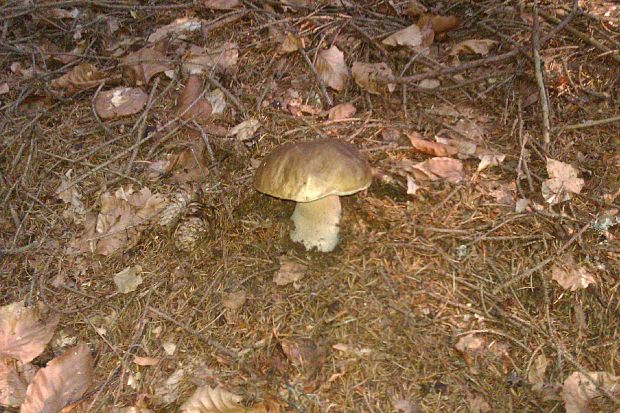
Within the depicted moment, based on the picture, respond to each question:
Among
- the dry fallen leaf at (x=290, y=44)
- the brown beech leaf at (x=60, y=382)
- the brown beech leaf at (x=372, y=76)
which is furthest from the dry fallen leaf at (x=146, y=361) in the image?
the dry fallen leaf at (x=290, y=44)

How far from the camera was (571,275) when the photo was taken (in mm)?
1996

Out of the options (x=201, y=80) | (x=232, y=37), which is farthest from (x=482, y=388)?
(x=232, y=37)

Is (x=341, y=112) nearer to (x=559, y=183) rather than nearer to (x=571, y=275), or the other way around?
(x=559, y=183)

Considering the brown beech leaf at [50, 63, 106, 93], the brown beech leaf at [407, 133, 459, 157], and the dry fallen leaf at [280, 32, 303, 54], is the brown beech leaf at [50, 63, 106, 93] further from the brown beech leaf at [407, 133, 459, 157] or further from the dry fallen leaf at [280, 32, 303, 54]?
the brown beech leaf at [407, 133, 459, 157]

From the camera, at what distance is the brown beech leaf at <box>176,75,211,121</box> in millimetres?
2887

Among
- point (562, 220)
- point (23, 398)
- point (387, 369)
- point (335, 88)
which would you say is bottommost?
point (23, 398)

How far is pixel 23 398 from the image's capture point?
1.98 meters

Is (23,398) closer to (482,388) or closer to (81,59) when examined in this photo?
(482,388)

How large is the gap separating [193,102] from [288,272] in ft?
4.47

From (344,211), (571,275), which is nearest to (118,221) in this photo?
(344,211)

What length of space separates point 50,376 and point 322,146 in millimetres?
1557

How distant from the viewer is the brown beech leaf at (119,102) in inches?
115

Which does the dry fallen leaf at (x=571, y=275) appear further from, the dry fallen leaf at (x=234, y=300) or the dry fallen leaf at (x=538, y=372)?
the dry fallen leaf at (x=234, y=300)

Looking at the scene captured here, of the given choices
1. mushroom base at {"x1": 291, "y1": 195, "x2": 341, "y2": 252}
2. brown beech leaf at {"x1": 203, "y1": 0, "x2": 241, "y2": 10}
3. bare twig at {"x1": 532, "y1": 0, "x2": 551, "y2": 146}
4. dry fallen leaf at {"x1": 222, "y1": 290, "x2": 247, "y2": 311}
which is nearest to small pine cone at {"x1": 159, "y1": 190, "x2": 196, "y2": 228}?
dry fallen leaf at {"x1": 222, "y1": 290, "x2": 247, "y2": 311}
